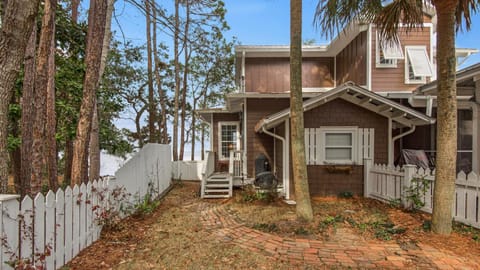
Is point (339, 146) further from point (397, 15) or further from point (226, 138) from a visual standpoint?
point (226, 138)

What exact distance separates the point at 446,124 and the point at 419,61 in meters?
7.58

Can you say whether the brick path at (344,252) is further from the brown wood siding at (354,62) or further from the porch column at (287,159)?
the brown wood siding at (354,62)

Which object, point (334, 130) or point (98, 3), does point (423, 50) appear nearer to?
point (334, 130)

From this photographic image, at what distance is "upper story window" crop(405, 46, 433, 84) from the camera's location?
10.7 meters

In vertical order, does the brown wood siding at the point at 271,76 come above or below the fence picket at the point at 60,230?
above

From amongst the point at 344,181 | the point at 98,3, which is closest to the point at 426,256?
the point at 344,181

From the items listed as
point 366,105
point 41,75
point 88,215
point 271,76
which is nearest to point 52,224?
point 88,215

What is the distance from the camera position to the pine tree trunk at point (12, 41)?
2.74 meters

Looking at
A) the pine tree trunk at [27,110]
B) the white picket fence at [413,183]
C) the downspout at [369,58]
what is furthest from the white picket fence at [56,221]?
the downspout at [369,58]

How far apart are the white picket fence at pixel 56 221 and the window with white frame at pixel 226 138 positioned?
7.66 meters

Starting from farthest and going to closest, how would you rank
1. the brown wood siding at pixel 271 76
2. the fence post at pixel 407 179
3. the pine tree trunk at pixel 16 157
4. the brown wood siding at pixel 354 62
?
the brown wood siding at pixel 271 76
the brown wood siding at pixel 354 62
the pine tree trunk at pixel 16 157
the fence post at pixel 407 179

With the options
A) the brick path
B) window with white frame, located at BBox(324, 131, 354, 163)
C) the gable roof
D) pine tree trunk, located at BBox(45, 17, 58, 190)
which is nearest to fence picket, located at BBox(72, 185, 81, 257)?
the brick path

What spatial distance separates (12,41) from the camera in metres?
2.77

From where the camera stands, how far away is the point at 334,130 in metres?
8.20
